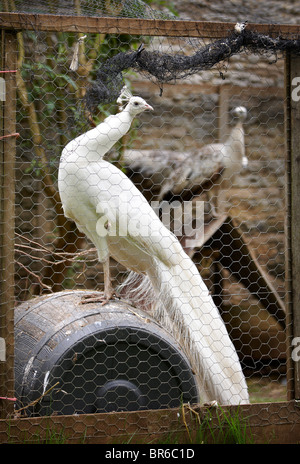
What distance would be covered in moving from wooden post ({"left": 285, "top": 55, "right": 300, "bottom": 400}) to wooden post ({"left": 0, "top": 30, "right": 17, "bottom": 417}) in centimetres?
94

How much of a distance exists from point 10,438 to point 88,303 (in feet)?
2.10

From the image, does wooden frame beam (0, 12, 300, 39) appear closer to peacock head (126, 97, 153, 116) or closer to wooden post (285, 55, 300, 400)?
wooden post (285, 55, 300, 400)

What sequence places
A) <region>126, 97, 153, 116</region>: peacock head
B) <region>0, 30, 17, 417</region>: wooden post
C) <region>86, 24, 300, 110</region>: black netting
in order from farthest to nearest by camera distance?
<region>126, 97, 153, 116</region>: peacock head, <region>86, 24, 300, 110</region>: black netting, <region>0, 30, 17, 417</region>: wooden post

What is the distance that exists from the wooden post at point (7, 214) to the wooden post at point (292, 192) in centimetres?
94

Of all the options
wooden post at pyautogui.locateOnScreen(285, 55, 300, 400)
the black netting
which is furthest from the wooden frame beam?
wooden post at pyautogui.locateOnScreen(285, 55, 300, 400)

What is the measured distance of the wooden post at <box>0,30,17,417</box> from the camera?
1788 mm

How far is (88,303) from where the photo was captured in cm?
226

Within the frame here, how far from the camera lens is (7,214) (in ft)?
5.92

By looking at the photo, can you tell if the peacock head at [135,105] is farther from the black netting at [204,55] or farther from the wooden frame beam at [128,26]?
the wooden frame beam at [128,26]

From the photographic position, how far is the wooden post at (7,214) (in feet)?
5.87

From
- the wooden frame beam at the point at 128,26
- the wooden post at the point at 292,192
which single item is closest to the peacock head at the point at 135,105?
the wooden frame beam at the point at 128,26

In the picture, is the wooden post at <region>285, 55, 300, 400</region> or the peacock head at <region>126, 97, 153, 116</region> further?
the peacock head at <region>126, 97, 153, 116</region>

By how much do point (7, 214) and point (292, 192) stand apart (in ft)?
3.21

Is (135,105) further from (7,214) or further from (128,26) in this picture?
(7,214)
